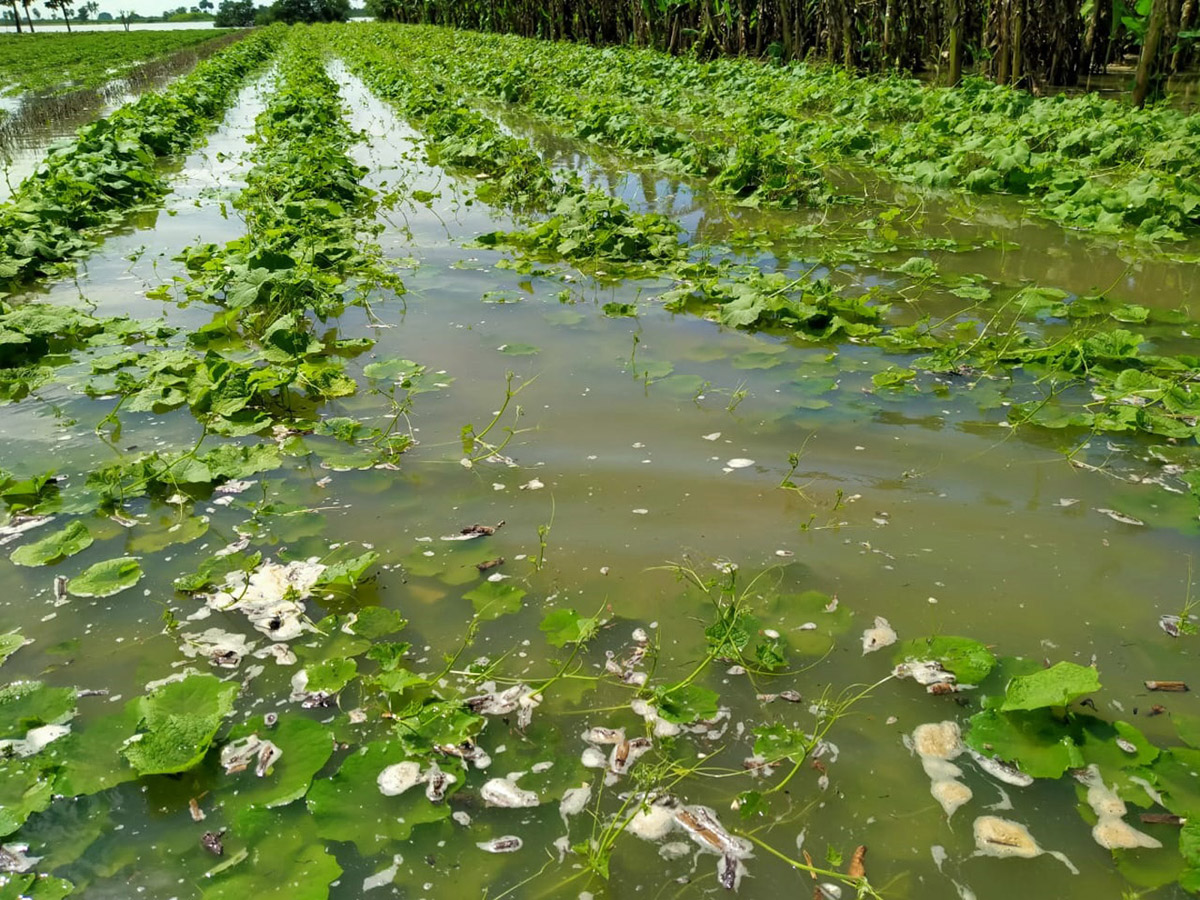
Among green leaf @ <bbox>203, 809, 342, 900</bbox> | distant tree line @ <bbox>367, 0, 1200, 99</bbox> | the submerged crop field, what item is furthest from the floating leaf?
distant tree line @ <bbox>367, 0, 1200, 99</bbox>

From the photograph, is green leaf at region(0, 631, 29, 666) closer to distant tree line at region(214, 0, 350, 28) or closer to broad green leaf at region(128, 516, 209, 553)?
broad green leaf at region(128, 516, 209, 553)

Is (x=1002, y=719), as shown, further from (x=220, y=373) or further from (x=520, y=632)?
(x=220, y=373)

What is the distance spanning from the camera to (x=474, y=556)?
8.90ft

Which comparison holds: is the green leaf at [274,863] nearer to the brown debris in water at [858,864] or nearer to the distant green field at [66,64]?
the brown debris in water at [858,864]

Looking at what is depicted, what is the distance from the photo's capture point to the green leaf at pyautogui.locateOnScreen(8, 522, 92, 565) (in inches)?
107

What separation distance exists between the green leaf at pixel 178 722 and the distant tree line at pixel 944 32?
10.8 m

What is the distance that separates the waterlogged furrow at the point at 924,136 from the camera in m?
6.20

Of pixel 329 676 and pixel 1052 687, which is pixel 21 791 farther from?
pixel 1052 687

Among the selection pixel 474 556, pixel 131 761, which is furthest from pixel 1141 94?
pixel 131 761

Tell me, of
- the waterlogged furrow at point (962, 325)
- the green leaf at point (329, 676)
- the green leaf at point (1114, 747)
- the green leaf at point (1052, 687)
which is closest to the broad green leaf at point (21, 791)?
the green leaf at point (329, 676)

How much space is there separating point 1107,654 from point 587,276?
13.2 ft

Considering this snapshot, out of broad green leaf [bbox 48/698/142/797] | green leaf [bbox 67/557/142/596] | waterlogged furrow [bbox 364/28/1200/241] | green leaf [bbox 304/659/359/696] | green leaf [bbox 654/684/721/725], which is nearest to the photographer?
broad green leaf [bbox 48/698/142/797]

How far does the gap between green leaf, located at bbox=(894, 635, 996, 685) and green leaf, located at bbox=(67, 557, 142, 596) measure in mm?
2373

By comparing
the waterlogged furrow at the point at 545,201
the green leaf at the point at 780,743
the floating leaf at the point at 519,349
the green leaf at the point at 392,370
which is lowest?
the green leaf at the point at 780,743
